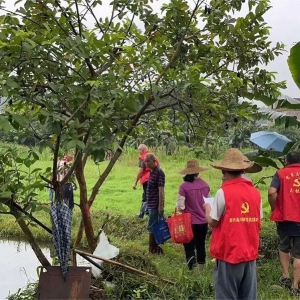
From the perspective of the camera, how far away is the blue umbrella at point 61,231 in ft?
13.2

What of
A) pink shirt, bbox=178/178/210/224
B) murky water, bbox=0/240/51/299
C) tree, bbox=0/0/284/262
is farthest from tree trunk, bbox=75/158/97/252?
murky water, bbox=0/240/51/299

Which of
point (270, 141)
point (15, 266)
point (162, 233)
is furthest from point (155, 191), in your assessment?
point (15, 266)

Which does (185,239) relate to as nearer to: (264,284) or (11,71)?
(264,284)

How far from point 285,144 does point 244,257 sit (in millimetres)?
3042

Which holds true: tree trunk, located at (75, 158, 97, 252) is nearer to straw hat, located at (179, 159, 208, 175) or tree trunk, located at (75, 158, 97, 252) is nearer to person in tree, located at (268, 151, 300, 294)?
straw hat, located at (179, 159, 208, 175)

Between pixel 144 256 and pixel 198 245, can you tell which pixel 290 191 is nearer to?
pixel 198 245

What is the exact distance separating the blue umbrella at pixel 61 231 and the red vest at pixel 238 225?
1185 mm

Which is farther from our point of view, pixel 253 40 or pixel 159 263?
pixel 159 263

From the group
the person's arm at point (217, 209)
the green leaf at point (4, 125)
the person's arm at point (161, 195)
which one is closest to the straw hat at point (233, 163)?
the person's arm at point (217, 209)

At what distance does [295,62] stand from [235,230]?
7.55 feet

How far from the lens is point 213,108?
15.3 feet

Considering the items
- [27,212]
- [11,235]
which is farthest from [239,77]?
[11,235]

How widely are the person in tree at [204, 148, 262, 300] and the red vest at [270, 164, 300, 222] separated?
4.24 ft

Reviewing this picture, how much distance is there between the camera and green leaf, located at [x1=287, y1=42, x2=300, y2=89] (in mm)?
4996
